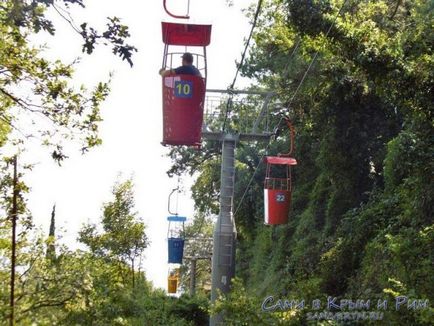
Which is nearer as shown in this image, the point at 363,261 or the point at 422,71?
the point at 422,71

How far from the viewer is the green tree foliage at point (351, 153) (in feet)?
24.6

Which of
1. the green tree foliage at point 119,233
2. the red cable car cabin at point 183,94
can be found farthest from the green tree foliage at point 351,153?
the green tree foliage at point 119,233

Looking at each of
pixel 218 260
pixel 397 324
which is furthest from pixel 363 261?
pixel 397 324

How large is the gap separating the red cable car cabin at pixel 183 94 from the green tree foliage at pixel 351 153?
1.85 meters

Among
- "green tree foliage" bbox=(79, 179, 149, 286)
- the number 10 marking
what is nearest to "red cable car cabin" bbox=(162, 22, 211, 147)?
the number 10 marking

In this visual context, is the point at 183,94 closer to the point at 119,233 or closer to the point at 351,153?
the point at 351,153

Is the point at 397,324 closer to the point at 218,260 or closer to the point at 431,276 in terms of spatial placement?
the point at 431,276

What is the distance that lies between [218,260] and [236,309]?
158 inches

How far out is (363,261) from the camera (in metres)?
9.90

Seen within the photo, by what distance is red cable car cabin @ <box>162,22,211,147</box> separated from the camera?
24.4 ft

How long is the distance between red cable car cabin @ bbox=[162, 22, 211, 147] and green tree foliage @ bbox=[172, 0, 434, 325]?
1.85m

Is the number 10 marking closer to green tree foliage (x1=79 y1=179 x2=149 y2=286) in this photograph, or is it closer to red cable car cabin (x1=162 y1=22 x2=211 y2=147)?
red cable car cabin (x1=162 y1=22 x2=211 y2=147)

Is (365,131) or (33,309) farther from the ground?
(365,131)

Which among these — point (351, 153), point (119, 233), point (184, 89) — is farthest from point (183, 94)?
point (119, 233)
